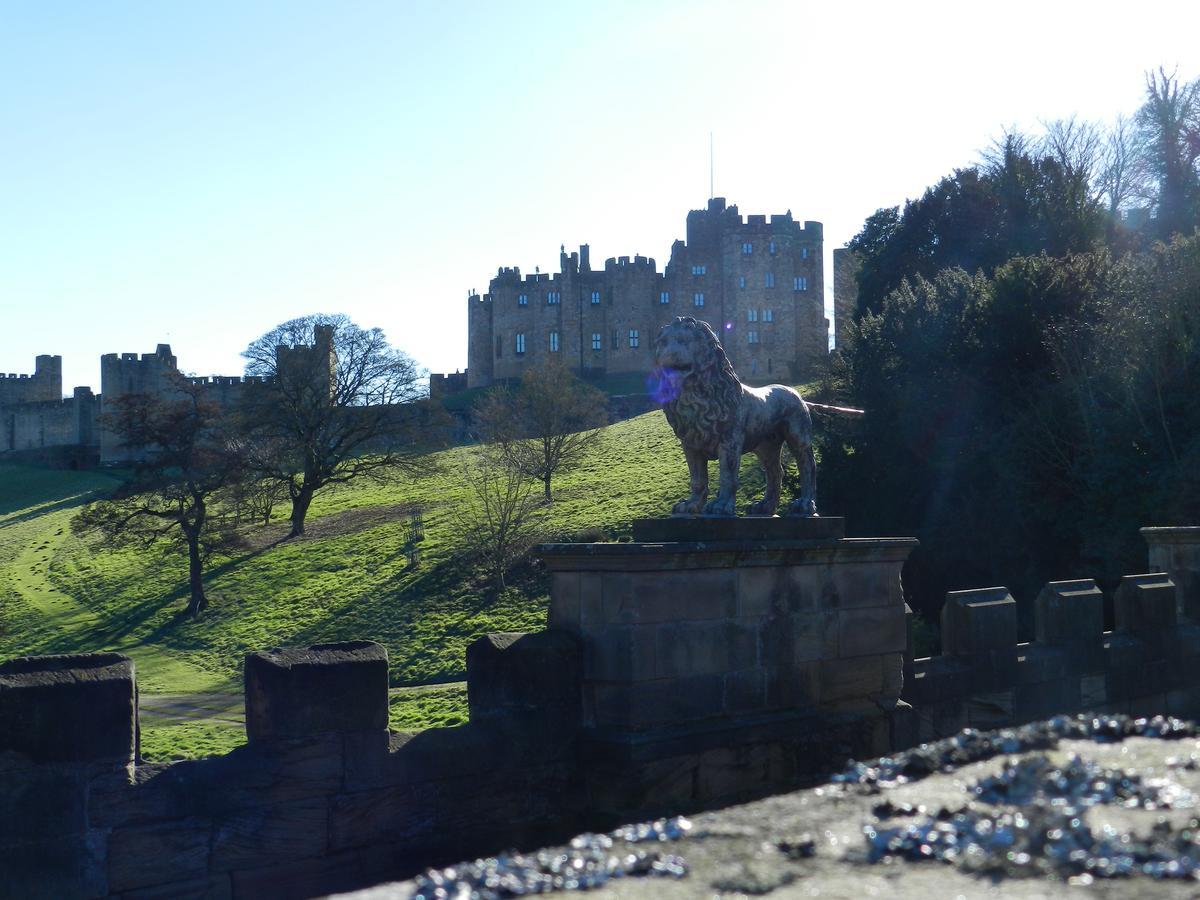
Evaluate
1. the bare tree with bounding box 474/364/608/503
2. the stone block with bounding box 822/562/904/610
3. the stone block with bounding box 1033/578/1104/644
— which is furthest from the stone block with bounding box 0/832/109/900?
the bare tree with bounding box 474/364/608/503

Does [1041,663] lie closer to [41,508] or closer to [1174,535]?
A: [1174,535]

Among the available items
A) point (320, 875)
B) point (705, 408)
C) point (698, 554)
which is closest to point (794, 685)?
point (698, 554)

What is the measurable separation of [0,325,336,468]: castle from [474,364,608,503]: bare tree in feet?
141

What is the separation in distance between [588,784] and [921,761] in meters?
3.39

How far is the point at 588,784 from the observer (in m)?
6.66

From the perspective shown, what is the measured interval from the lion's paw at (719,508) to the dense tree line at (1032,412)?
14780 mm

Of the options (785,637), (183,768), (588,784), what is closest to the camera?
(183,768)

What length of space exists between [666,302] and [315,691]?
90381 millimetres

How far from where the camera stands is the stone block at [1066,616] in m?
9.97

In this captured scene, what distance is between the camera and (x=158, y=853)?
5.18 m

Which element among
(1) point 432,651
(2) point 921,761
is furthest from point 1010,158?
(2) point 921,761

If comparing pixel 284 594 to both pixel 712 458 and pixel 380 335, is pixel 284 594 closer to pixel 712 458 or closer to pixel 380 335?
pixel 380 335

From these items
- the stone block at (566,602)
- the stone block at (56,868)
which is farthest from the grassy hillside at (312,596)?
the stone block at (56,868)

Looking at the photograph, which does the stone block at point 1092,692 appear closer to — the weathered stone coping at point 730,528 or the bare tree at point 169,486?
the weathered stone coping at point 730,528
